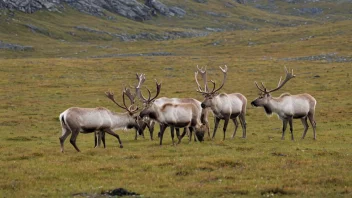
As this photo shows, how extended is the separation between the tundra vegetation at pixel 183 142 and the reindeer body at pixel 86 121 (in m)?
0.87

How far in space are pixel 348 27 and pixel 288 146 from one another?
9051 cm

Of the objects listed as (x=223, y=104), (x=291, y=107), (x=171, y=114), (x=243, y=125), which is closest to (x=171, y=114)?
(x=171, y=114)

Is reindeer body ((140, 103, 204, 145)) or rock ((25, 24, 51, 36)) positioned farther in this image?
rock ((25, 24, 51, 36))

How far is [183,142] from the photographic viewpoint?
24875mm

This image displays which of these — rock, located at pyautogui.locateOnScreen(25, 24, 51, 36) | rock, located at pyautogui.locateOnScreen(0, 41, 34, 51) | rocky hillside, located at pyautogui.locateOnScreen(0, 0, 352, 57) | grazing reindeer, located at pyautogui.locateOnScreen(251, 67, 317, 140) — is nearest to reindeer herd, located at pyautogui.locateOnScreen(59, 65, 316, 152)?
grazing reindeer, located at pyautogui.locateOnScreen(251, 67, 317, 140)

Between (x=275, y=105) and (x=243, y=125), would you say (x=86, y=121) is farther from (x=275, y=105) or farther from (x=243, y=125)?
(x=275, y=105)

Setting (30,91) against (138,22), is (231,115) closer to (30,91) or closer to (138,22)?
(30,91)

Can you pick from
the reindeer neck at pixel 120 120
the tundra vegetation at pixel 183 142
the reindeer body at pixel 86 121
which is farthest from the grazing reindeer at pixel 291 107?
the reindeer body at pixel 86 121

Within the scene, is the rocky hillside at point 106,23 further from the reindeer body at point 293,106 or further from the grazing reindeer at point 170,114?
the grazing reindeer at point 170,114

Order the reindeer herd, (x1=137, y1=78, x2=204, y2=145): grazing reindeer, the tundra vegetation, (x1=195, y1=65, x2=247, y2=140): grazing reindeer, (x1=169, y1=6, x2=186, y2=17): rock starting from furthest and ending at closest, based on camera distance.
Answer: (x1=169, y1=6, x2=186, y2=17): rock
(x1=195, y1=65, x2=247, y2=140): grazing reindeer
(x1=137, y1=78, x2=204, y2=145): grazing reindeer
the reindeer herd
the tundra vegetation

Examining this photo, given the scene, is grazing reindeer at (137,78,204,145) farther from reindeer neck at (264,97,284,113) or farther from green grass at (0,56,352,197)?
reindeer neck at (264,97,284,113)

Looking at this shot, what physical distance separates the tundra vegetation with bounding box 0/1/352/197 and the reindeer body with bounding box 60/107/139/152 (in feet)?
2.86

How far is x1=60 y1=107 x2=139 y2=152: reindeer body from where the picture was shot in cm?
2111

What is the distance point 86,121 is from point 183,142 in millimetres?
5444
